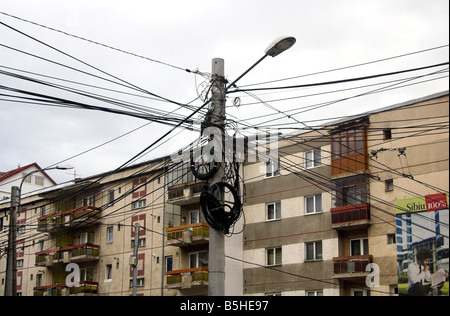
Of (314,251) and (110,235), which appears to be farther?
(110,235)

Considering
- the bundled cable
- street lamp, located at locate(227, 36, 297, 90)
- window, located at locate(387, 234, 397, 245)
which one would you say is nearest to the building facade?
window, located at locate(387, 234, 397, 245)

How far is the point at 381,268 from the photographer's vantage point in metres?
33.9

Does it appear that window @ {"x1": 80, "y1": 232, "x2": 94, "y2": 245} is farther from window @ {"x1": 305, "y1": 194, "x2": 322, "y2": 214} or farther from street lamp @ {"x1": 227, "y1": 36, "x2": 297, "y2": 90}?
street lamp @ {"x1": 227, "y1": 36, "x2": 297, "y2": 90}

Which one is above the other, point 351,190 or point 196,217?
point 351,190

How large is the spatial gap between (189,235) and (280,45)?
27.1 meters

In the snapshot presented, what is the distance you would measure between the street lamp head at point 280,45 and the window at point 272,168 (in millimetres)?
24605

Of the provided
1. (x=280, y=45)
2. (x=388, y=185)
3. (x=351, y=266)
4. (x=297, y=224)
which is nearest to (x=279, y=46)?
(x=280, y=45)

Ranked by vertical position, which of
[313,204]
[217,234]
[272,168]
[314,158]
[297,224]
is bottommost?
[217,234]

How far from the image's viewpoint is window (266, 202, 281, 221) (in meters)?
39.8

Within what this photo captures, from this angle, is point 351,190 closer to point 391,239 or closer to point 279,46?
point 391,239

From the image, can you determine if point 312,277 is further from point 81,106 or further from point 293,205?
point 81,106

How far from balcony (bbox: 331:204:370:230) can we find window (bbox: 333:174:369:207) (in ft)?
1.31

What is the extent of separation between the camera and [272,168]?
1613 inches

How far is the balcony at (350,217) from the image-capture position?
3459 cm
